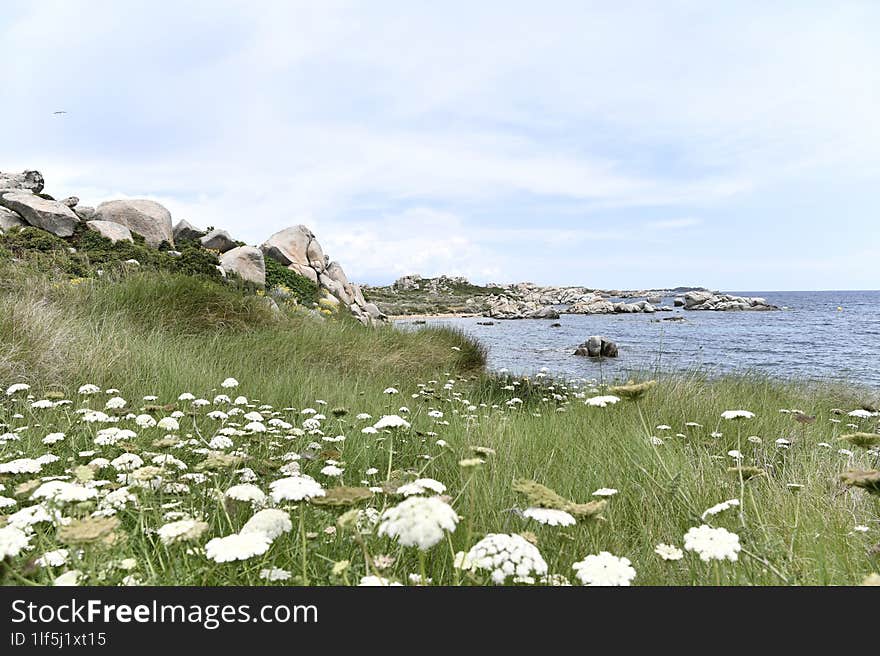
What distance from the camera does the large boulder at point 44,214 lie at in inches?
646

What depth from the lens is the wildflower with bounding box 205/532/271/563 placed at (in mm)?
1269

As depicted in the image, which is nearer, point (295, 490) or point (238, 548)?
point (238, 548)

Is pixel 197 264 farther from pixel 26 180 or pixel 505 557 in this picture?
pixel 505 557

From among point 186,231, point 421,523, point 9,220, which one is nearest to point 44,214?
point 9,220

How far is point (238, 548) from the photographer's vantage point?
131 cm

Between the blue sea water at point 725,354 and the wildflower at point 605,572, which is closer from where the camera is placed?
the wildflower at point 605,572

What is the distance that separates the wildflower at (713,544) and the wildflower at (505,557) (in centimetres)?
44

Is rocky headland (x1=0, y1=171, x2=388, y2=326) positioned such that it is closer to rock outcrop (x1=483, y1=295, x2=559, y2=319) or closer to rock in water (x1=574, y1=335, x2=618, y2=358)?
rock in water (x1=574, y1=335, x2=618, y2=358)

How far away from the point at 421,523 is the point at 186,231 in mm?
22182

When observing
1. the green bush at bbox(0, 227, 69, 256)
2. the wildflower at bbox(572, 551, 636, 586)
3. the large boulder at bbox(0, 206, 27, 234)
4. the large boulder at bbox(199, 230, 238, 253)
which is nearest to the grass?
the wildflower at bbox(572, 551, 636, 586)

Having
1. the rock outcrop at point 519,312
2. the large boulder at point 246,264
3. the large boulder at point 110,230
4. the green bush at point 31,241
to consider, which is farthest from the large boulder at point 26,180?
the rock outcrop at point 519,312

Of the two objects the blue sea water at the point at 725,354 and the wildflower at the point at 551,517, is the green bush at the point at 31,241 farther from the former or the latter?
the wildflower at the point at 551,517
